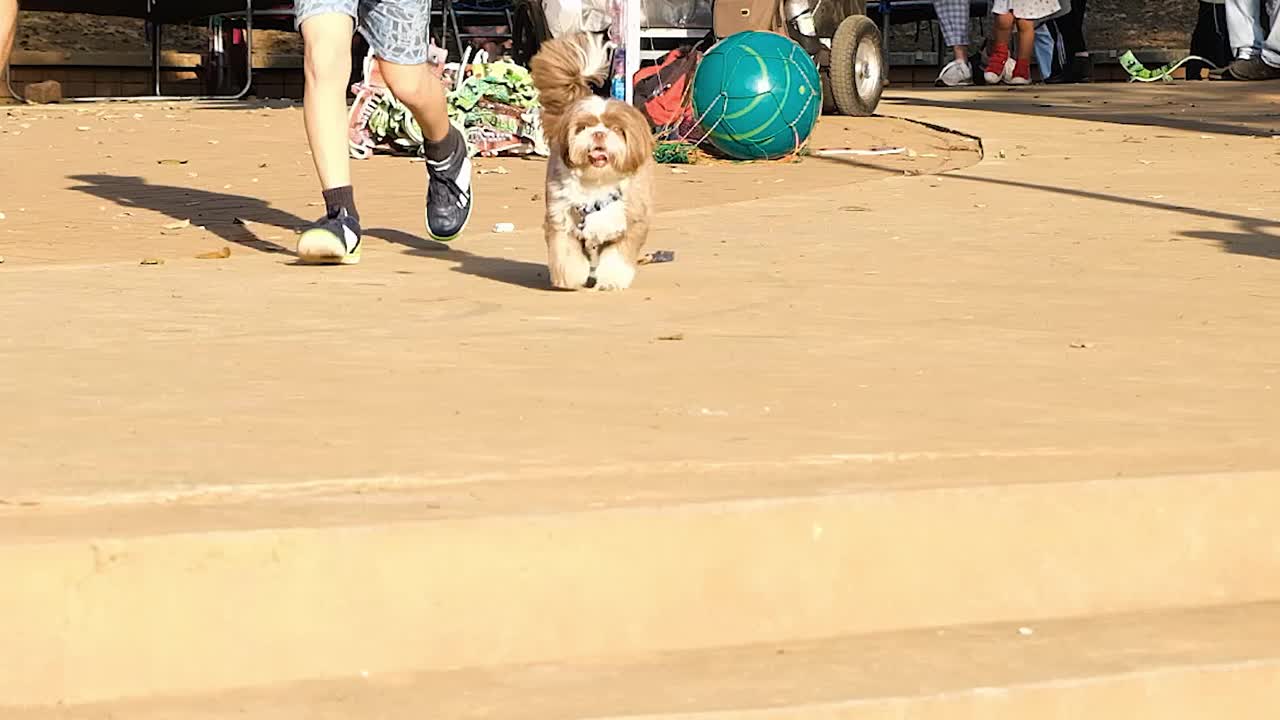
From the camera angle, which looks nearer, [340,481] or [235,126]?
[340,481]

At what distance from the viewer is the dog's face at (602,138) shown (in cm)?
646

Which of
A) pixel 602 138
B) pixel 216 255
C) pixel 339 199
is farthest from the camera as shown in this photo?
pixel 216 255

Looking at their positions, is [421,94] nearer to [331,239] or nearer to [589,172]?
[331,239]

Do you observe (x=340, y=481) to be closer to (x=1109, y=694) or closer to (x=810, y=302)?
(x=1109, y=694)

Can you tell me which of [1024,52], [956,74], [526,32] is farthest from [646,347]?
[956,74]

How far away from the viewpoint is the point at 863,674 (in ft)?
10.3

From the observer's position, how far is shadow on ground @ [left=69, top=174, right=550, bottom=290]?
7504 mm

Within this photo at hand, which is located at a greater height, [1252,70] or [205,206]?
[1252,70]

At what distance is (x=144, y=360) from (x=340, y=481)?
1.60 meters

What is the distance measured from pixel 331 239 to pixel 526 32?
8711mm

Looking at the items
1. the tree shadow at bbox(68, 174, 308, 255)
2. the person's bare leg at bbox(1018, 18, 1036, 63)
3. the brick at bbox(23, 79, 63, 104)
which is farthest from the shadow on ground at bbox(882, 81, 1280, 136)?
the brick at bbox(23, 79, 63, 104)

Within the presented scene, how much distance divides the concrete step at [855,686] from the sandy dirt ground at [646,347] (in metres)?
0.33

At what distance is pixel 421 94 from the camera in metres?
7.54

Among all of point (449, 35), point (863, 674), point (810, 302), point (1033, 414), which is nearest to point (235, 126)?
point (449, 35)
